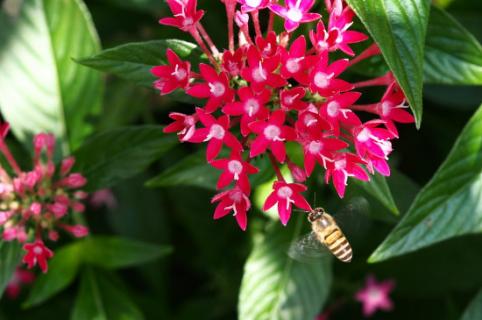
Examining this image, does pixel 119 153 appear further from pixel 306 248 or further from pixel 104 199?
pixel 104 199

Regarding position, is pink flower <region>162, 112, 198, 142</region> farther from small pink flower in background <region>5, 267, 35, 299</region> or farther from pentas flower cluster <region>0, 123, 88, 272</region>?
small pink flower in background <region>5, 267, 35, 299</region>

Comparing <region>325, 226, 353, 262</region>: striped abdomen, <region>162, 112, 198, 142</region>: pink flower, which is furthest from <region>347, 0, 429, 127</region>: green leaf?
<region>325, 226, 353, 262</region>: striped abdomen

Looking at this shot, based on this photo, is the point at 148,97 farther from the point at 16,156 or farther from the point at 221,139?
the point at 221,139

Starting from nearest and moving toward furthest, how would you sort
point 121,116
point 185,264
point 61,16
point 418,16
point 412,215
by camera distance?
point 418,16 < point 412,215 < point 61,16 < point 121,116 < point 185,264

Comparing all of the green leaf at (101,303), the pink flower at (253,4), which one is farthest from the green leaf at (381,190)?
the green leaf at (101,303)

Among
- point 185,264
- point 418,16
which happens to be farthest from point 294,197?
point 185,264

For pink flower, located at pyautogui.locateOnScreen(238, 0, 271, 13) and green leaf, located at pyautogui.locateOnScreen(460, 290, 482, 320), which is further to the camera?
green leaf, located at pyautogui.locateOnScreen(460, 290, 482, 320)

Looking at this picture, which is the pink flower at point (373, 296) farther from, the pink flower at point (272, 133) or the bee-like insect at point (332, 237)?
the pink flower at point (272, 133)
